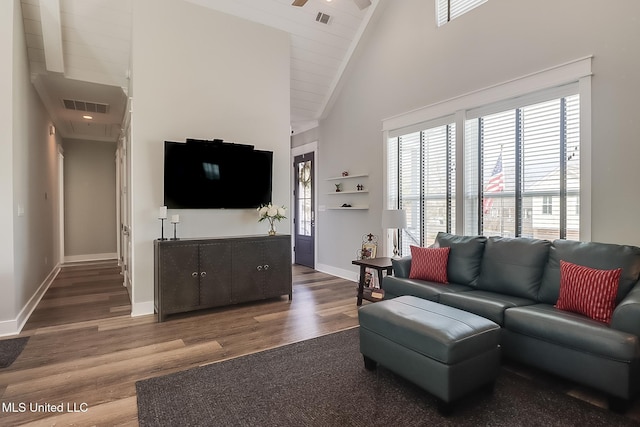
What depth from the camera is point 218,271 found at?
392 centimetres

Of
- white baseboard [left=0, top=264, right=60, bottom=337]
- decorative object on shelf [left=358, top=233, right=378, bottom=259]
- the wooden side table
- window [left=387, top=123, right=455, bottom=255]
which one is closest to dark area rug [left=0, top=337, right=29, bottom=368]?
white baseboard [left=0, top=264, right=60, bottom=337]

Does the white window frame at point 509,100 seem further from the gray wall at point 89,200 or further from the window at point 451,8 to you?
the gray wall at point 89,200

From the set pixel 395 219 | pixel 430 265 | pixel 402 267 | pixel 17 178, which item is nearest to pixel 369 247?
pixel 395 219

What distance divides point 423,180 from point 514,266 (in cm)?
177

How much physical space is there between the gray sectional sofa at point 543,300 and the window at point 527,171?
408 millimetres

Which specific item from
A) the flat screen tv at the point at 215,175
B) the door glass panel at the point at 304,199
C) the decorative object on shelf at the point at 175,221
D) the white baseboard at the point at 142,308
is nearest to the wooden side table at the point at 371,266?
the flat screen tv at the point at 215,175

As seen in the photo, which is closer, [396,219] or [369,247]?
[396,219]

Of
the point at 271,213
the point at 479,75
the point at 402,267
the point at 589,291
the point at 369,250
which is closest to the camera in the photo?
the point at 589,291

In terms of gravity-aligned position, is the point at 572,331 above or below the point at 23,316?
above

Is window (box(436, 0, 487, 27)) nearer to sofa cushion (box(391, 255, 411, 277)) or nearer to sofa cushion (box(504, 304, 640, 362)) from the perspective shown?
sofa cushion (box(391, 255, 411, 277))

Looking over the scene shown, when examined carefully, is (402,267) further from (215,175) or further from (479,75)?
(215,175)

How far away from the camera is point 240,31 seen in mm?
4434

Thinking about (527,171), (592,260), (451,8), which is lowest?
(592,260)

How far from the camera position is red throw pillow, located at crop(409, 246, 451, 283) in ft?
11.4
